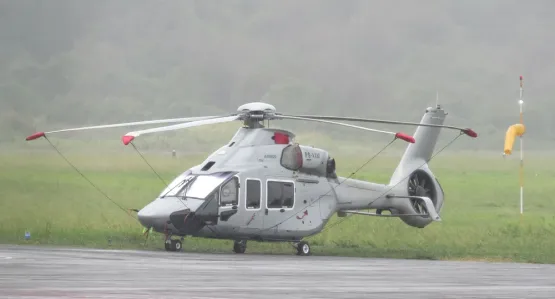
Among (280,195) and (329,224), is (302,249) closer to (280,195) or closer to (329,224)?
(280,195)

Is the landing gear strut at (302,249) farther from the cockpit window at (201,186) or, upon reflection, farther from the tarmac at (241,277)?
the tarmac at (241,277)

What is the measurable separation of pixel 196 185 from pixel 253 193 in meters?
1.43

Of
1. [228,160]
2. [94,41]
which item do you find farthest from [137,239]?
[94,41]

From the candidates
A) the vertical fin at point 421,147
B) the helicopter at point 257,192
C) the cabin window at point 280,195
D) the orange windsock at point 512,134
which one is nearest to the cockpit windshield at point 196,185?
the helicopter at point 257,192

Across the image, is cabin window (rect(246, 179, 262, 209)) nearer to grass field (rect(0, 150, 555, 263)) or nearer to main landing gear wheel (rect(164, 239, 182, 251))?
main landing gear wheel (rect(164, 239, 182, 251))

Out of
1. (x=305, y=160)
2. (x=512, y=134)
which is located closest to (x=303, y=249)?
(x=305, y=160)

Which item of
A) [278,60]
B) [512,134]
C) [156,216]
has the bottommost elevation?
[156,216]

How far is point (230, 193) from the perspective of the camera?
29.8 metres

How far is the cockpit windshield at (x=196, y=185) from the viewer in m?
29.5

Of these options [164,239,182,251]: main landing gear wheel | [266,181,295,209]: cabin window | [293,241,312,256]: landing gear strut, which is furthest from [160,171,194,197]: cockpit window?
[293,241,312,256]: landing gear strut

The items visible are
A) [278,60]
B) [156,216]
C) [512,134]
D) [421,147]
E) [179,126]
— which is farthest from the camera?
[278,60]

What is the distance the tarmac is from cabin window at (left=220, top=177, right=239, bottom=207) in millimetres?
2665

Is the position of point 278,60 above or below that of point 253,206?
above

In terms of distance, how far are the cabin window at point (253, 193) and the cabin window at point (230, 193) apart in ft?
1.19
